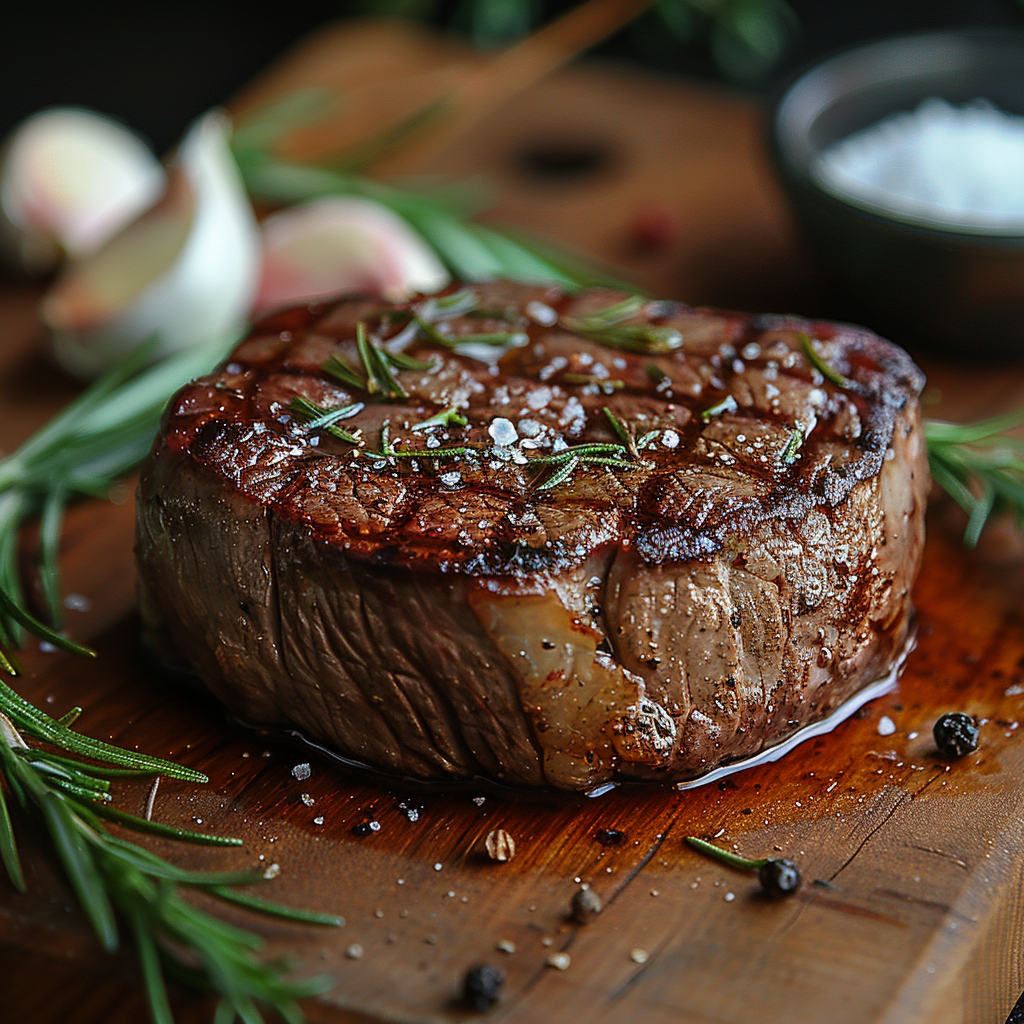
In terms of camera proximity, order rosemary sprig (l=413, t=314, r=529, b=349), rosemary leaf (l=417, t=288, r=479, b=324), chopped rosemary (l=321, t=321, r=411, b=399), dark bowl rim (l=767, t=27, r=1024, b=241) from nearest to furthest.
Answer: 1. chopped rosemary (l=321, t=321, r=411, b=399)
2. rosemary sprig (l=413, t=314, r=529, b=349)
3. rosemary leaf (l=417, t=288, r=479, b=324)
4. dark bowl rim (l=767, t=27, r=1024, b=241)

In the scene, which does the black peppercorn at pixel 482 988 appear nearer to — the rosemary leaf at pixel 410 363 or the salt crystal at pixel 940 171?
the rosemary leaf at pixel 410 363

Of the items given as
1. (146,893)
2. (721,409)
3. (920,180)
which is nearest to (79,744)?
(146,893)

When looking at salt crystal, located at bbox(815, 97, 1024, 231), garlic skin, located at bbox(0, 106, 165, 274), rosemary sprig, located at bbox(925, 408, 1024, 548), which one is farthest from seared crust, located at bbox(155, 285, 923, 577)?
garlic skin, located at bbox(0, 106, 165, 274)

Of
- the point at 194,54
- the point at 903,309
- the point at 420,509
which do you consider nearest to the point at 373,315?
the point at 420,509

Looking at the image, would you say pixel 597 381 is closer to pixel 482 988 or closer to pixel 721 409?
pixel 721 409

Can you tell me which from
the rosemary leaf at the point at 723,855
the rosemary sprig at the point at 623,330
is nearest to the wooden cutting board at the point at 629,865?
the rosemary leaf at the point at 723,855

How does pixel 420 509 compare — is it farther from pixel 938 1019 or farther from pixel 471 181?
pixel 471 181

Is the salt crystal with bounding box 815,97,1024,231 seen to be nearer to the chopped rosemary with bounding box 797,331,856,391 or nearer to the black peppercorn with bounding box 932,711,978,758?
the chopped rosemary with bounding box 797,331,856,391
